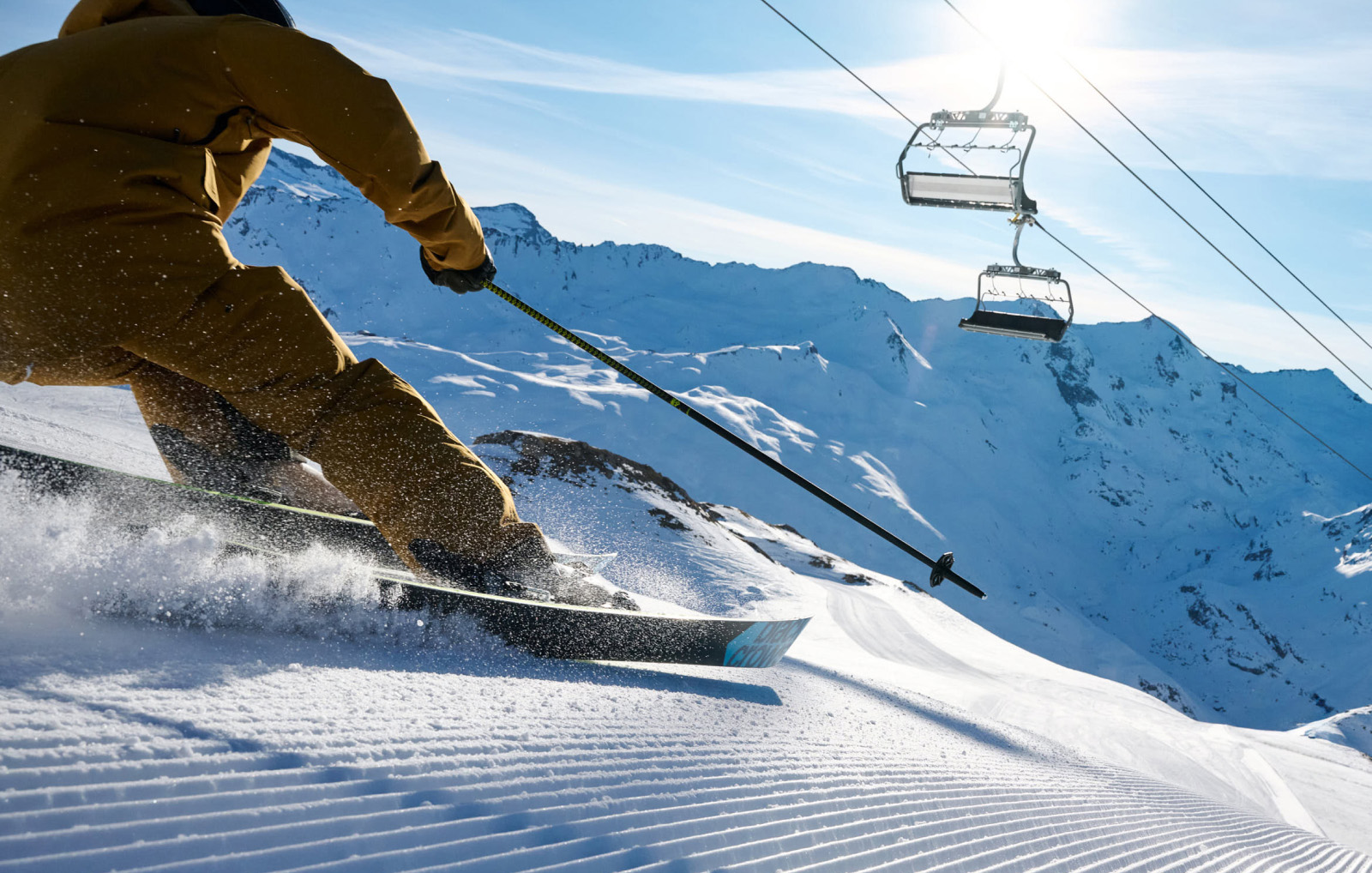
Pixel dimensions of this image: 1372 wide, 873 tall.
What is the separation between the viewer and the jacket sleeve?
2467mm

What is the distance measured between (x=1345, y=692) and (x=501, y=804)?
132 meters

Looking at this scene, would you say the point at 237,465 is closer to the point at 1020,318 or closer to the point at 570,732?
the point at 570,732

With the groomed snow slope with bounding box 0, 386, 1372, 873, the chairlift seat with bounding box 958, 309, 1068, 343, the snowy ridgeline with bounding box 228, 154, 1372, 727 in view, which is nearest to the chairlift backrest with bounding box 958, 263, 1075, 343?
the chairlift seat with bounding box 958, 309, 1068, 343

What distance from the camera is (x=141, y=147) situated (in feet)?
7.73

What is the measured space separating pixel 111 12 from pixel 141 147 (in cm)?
75

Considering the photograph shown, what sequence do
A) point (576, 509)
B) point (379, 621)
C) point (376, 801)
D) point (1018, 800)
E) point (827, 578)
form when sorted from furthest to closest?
point (827, 578), point (576, 509), point (1018, 800), point (379, 621), point (376, 801)

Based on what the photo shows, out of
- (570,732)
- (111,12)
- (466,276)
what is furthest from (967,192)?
(111,12)

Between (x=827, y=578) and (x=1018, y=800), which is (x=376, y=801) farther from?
(x=827, y=578)

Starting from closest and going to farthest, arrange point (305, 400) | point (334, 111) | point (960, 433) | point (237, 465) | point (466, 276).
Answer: point (334, 111), point (305, 400), point (237, 465), point (466, 276), point (960, 433)

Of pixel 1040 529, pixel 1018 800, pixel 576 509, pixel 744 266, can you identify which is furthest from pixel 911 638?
pixel 744 266

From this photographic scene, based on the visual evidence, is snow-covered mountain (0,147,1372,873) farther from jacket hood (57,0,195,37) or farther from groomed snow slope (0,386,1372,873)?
jacket hood (57,0,195,37)

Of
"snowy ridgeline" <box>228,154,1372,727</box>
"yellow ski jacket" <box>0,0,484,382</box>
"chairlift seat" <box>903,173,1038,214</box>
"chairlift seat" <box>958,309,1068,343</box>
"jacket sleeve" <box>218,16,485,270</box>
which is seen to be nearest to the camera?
"yellow ski jacket" <box>0,0,484,382</box>

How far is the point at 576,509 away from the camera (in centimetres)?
1664

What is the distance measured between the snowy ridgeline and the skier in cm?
3486
